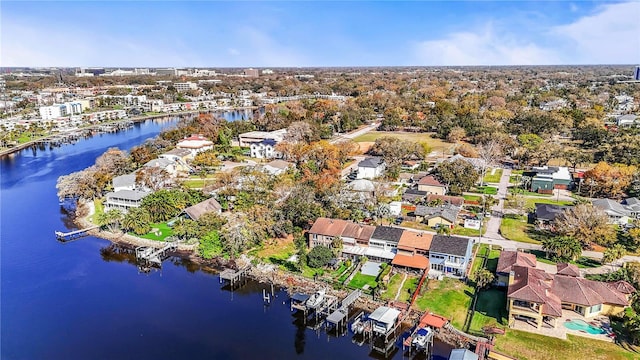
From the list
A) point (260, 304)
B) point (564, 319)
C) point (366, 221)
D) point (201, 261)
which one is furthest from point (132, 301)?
point (564, 319)

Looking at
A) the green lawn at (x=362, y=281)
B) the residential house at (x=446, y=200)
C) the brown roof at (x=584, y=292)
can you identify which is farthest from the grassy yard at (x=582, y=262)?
the green lawn at (x=362, y=281)

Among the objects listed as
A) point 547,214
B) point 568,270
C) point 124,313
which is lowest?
point 124,313

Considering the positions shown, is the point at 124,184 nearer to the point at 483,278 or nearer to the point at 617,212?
the point at 483,278

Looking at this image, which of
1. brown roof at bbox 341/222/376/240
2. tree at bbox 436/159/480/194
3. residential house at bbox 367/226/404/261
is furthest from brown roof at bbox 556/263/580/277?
tree at bbox 436/159/480/194

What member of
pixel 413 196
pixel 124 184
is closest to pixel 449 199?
pixel 413 196

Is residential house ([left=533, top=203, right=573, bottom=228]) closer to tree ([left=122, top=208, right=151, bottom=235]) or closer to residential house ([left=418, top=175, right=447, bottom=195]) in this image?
residential house ([left=418, top=175, right=447, bottom=195])

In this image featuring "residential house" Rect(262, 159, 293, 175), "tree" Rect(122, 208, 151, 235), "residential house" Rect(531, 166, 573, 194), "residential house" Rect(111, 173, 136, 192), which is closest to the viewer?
"tree" Rect(122, 208, 151, 235)
